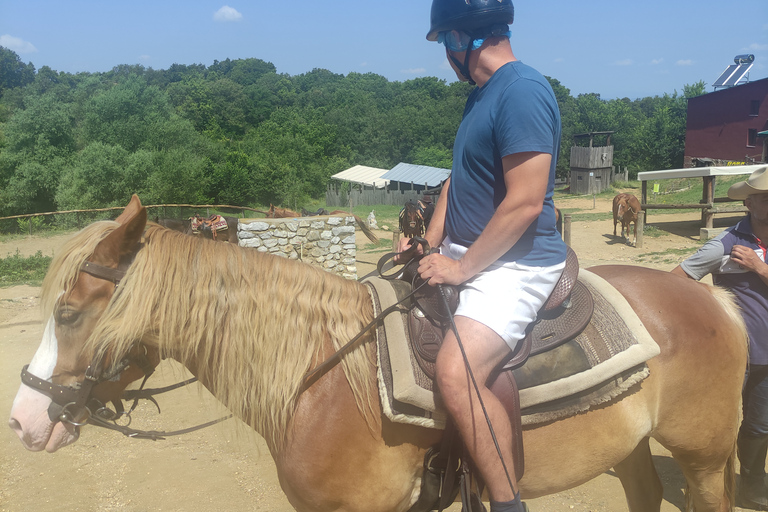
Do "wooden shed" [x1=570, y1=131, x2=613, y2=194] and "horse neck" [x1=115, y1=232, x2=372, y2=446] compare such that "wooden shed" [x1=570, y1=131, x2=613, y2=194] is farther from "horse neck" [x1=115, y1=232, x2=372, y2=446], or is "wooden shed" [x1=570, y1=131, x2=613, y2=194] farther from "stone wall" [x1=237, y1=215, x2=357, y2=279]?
"horse neck" [x1=115, y1=232, x2=372, y2=446]

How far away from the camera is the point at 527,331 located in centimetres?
197

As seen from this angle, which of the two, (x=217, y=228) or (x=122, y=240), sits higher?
(x=122, y=240)

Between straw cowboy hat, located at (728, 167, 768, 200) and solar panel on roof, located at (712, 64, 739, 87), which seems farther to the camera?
solar panel on roof, located at (712, 64, 739, 87)

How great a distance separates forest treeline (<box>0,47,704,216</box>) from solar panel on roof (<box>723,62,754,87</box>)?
14.1 feet

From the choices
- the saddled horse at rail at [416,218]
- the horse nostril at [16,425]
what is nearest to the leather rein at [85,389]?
the horse nostril at [16,425]

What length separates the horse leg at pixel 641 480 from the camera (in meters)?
2.80

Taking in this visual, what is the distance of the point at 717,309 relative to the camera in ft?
7.95

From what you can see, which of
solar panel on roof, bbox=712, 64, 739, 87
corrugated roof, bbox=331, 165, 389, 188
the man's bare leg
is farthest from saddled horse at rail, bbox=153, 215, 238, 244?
solar panel on roof, bbox=712, 64, 739, 87

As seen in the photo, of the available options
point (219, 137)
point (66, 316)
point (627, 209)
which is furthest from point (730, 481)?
point (219, 137)

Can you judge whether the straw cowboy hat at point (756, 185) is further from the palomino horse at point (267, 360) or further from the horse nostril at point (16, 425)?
the horse nostril at point (16, 425)

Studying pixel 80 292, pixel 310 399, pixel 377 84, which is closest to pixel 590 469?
pixel 310 399

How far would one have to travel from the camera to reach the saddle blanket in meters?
1.80

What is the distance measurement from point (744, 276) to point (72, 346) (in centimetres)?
358

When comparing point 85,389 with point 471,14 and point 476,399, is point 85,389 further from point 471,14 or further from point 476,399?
point 471,14
